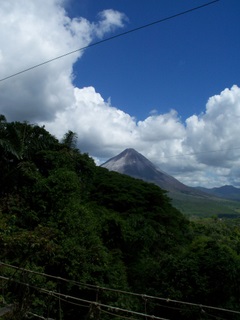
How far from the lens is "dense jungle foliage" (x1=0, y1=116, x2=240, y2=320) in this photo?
452 inches

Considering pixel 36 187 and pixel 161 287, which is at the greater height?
pixel 36 187

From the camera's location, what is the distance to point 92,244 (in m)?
13.0

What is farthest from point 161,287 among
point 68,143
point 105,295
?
point 68,143

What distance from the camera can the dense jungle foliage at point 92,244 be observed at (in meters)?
11.5

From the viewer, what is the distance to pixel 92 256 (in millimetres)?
12234

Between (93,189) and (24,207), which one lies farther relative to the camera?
(93,189)

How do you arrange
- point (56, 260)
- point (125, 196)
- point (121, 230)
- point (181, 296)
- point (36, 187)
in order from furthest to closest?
point (125, 196) < point (121, 230) < point (36, 187) < point (181, 296) < point (56, 260)

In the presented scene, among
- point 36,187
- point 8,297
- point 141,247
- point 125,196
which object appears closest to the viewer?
point 8,297

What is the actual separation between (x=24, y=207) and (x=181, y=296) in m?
7.61

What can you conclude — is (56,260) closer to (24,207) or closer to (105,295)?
(105,295)

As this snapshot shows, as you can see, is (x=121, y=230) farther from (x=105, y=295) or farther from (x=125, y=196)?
(x=105, y=295)

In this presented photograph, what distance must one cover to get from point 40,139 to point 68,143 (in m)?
2.11

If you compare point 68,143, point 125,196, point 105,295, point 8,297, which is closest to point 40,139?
point 68,143

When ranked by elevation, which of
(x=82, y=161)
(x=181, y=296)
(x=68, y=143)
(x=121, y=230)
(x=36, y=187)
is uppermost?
(x=68, y=143)
